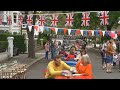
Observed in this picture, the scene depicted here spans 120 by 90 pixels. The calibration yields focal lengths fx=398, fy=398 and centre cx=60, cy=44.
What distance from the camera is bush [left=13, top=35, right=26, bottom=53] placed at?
37.9 metres

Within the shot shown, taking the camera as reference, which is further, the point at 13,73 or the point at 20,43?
the point at 20,43

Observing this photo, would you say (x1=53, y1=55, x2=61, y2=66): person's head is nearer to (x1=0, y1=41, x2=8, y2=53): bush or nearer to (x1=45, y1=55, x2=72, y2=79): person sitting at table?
(x1=45, y1=55, x2=72, y2=79): person sitting at table

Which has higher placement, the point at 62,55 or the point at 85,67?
the point at 85,67

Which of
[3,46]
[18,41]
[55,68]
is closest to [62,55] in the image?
[55,68]

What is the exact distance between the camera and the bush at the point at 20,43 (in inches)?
1492

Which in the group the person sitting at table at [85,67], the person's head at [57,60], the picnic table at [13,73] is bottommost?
the picnic table at [13,73]

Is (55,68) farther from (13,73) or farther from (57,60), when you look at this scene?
(13,73)

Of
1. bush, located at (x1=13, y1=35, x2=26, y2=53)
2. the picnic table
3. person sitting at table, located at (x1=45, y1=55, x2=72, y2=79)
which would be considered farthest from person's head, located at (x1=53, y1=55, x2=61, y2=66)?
bush, located at (x1=13, y1=35, x2=26, y2=53)

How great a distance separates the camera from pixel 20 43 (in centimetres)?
3856

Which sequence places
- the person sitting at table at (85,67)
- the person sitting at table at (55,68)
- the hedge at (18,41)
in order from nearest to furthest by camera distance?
the person sitting at table at (55,68), the person sitting at table at (85,67), the hedge at (18,41)

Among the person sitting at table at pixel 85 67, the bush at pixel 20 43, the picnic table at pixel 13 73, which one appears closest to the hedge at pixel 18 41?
the bush at pixel 20 43

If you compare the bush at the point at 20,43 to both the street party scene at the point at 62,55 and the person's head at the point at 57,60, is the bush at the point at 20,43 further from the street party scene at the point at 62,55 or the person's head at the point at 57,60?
the person's head at the point at 57,60
